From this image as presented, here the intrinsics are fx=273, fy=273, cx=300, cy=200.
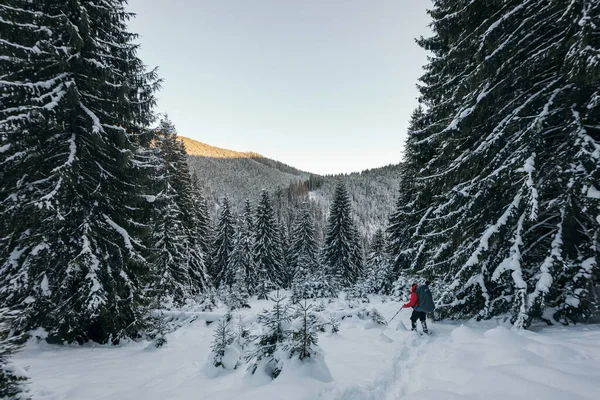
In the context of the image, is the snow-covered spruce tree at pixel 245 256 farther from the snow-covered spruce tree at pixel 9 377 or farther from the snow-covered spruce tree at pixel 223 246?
the snow-covered spruce tree at pixel 9 377

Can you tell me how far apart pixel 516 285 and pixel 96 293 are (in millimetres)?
11122

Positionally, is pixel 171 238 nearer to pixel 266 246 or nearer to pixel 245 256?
pixel 245 256

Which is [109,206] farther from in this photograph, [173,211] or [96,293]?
[173,211]

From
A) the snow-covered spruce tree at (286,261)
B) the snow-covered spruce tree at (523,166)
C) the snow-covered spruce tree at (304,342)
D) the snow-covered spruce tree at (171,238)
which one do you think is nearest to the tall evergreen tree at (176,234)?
the snow-covered spruce tree at (171,238)

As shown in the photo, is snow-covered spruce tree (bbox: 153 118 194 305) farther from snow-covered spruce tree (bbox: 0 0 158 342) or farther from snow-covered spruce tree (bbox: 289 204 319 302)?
snow-covered spruce tree (bbox: 289 204 319 302)

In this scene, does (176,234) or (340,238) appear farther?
(340,238)

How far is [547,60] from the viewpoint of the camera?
662 cm

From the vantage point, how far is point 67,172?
7.83 m

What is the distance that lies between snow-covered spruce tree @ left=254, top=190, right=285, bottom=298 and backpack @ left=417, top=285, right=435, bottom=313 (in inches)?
1070

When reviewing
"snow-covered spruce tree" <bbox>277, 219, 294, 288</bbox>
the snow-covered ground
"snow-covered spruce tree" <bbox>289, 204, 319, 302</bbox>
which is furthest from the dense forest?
"snow-covered spruce tree" <bbox>277, 219, 294, 288</bbox>

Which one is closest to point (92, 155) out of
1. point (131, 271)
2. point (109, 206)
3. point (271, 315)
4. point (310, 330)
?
point (109, 206)

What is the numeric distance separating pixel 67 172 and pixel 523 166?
11932mm

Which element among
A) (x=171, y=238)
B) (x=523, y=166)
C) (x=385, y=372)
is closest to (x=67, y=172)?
(x=385, y=372)

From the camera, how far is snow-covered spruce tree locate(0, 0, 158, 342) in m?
7.62
